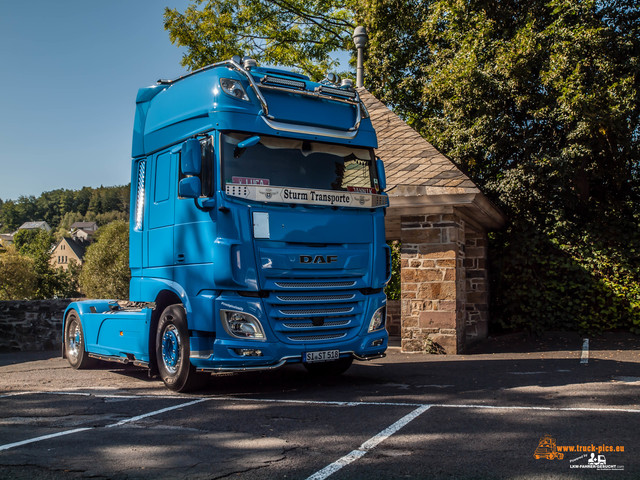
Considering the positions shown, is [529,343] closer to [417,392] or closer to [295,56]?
[417,392]

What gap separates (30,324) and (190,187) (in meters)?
9.37

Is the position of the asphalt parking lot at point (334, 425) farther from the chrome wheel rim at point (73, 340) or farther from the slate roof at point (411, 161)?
the slate roof at point (411, 161)

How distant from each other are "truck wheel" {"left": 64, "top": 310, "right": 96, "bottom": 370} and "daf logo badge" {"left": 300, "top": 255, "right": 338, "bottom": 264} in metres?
4.70

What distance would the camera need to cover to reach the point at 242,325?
22.5 feet

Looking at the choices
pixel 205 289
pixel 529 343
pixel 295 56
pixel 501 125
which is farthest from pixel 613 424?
pixel 295 56

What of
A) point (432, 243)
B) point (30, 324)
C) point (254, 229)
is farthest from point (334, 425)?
point (30, 324)

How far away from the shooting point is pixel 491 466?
4121 mm

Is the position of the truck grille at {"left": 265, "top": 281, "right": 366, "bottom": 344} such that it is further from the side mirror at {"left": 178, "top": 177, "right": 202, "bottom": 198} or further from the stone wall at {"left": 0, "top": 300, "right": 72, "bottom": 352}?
the stone wall at {"left": 0, "top": 300, "right": 72, "bottom": 352}

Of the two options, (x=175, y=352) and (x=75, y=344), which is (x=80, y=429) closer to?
(x=175, y=352)

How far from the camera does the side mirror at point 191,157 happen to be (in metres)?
6.84

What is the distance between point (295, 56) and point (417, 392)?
22461 millimetres

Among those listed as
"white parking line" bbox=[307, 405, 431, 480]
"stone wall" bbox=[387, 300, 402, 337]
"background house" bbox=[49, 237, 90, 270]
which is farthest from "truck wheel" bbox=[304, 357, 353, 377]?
"background house" bbox=[49, 237, 90, 270]

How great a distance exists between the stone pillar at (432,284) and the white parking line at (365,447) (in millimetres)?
5747

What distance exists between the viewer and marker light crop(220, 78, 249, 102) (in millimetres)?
7160
